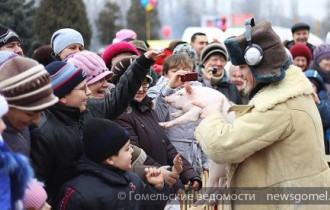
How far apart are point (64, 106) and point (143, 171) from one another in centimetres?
74

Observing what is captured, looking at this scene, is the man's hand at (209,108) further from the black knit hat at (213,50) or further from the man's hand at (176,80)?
the black knit hat at (213,50)

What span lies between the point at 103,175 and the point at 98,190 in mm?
97

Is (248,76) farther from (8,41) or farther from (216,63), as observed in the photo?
(216,63)

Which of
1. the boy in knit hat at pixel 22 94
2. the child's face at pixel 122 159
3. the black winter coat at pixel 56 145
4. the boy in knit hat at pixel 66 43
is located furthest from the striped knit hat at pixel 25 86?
the boy in knit hat at pixel 66 43

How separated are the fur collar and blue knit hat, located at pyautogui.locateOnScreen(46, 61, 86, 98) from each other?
1.12 meters

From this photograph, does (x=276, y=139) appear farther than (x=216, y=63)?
No

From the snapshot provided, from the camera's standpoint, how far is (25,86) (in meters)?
3.73

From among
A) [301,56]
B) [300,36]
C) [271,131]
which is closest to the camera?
[271,131]

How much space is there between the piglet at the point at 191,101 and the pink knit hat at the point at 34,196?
4.98 ft

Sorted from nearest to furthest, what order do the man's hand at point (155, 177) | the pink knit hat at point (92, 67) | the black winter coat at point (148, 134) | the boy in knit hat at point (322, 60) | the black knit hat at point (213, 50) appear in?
the man's hand at point (155, 177), the pink knit hat at point (92, 67), the black winter coat at point (148, 134), the black knit hat at point (213, 50), the boy in knit hat at point (322, 60)

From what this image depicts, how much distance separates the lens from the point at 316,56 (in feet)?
32.1

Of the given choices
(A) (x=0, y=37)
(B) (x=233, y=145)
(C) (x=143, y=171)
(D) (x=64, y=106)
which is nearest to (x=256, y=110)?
(B) (x=233, y=145)

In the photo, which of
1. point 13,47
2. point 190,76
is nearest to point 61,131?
point 190,76

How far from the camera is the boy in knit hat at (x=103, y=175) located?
4254 mm
